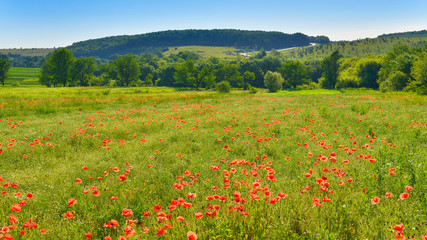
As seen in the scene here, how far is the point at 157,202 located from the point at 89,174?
2.96 metres

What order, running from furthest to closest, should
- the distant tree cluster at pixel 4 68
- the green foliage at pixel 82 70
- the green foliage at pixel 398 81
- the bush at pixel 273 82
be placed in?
the distant tree cluster at pixel 4 68 < the green foliage at pixel 82 70 < the bush at pixel 273 82 < the green foliage at pixel 398 81

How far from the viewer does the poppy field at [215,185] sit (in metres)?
3.18

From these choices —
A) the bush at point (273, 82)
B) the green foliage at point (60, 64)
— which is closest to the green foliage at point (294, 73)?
the bush at point (273, 82)

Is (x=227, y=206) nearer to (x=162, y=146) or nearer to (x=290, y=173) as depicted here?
(x=290, y=173)

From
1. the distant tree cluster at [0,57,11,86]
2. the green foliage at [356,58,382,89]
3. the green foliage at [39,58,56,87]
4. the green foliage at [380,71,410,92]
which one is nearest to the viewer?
the green foliage at [380,71,410,92]

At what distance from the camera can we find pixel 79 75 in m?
82.5

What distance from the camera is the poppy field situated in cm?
318

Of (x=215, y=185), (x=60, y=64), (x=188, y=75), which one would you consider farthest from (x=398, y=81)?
(x=60, y=64)

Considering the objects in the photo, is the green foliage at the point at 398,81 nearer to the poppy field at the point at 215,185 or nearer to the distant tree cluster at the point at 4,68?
the poppy field at the point at 215,185

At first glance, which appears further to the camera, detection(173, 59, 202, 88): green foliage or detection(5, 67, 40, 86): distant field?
detection(5, 67, 40, 86): distant field

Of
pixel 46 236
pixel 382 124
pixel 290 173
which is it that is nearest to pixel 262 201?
pixel 290 173

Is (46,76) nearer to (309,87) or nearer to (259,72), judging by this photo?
(259,72)

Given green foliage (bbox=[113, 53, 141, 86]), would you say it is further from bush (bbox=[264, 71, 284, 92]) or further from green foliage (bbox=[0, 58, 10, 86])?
bush (bbox=[264, 71, 284, 92])

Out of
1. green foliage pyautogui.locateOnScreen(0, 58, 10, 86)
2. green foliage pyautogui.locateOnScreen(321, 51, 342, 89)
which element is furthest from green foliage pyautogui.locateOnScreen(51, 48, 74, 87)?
green foliage pyautogui.locateOnScreen(321, 51, 342, 89)
